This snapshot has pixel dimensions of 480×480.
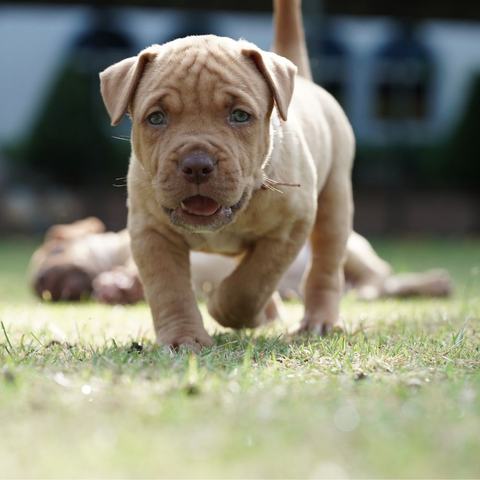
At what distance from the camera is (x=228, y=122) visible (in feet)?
10.9

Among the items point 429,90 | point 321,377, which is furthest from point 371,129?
point 321,377

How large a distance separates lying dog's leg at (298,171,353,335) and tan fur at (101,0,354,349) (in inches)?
10.8

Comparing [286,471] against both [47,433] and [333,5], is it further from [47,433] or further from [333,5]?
[333,5]

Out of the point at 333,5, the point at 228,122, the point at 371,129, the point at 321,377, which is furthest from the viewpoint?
the point at 371,129

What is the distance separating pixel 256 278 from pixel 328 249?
82 cm

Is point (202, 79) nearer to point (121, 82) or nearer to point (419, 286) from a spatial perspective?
point (121, 82)

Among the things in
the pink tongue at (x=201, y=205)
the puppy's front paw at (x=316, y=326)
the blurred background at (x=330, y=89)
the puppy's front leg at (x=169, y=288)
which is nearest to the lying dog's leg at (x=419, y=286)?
the puppy's front paw at (x=316, y=326)

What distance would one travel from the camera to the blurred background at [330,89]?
1509 cm

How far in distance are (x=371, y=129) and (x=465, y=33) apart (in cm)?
311

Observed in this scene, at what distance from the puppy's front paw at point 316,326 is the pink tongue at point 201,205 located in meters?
1.02

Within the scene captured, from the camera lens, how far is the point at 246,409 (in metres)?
2.19

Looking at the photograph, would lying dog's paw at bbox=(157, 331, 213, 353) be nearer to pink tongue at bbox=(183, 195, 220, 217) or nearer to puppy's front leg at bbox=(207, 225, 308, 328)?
puppy's front leg at bbox=(207, 225, 308, 328)

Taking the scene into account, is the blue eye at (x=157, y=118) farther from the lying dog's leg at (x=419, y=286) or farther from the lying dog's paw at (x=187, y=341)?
the lying dog's leg at (x=419, y=286)

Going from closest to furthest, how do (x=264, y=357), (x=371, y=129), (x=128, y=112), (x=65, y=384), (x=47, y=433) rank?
(x=47, y=433)
(x=65, y=384)
(x=264, y=357)
(x=128, y=112)
(x=371, y=129)
